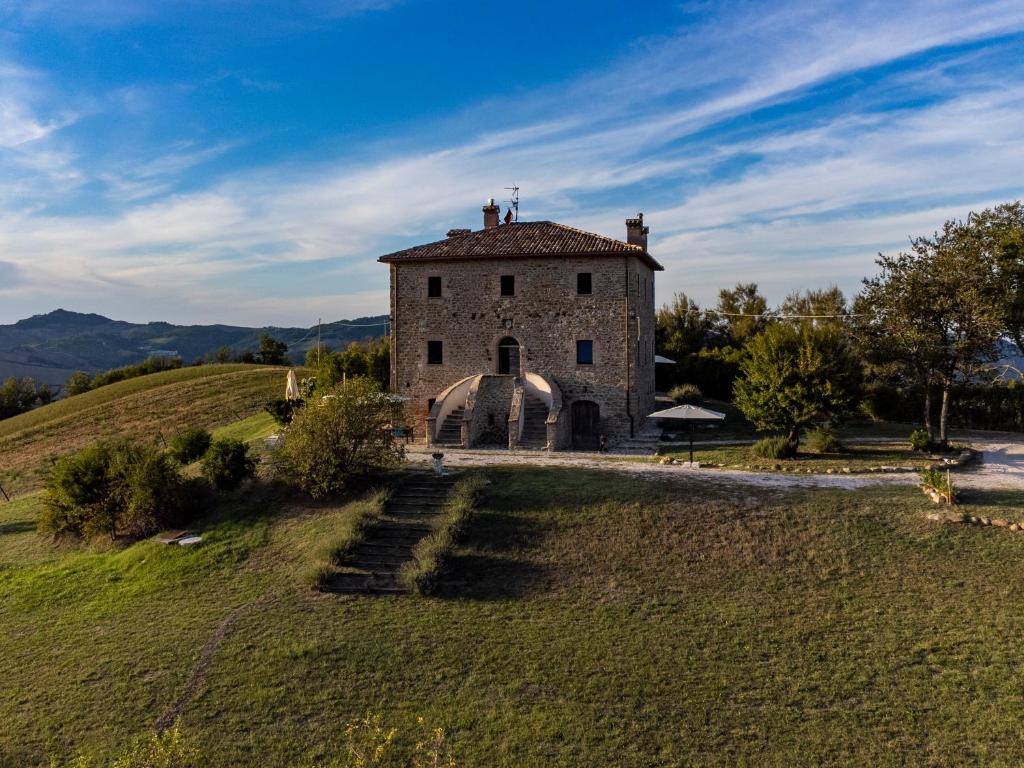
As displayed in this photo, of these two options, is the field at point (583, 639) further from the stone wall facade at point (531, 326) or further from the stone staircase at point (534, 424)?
the stone wall facade at point (531, 326)

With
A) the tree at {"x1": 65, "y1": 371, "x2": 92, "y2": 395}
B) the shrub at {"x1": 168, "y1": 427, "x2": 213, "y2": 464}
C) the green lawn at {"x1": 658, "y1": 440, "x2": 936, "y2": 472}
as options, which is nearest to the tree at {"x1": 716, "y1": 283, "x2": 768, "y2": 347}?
the green lawn at {"x1": 658, "y1": 440, "x2": 936, "y2": 472}

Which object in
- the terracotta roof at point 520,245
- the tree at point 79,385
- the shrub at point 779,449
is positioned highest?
the terracotta roof at point 520,245

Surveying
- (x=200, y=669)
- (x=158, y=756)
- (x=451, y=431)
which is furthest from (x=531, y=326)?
(x=158, y=756)

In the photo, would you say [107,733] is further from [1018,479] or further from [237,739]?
[1018,479]

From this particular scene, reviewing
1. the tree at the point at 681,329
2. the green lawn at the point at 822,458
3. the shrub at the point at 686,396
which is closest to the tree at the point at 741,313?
the tree at the point at 681,329

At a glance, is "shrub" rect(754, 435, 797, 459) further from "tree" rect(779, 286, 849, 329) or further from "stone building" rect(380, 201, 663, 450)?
"tree" rect(779, 286, 849, 329)

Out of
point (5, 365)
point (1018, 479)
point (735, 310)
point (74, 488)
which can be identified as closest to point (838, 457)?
point (1018, 479)

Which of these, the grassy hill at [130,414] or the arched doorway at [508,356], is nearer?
the arched doorway at [508,356]
